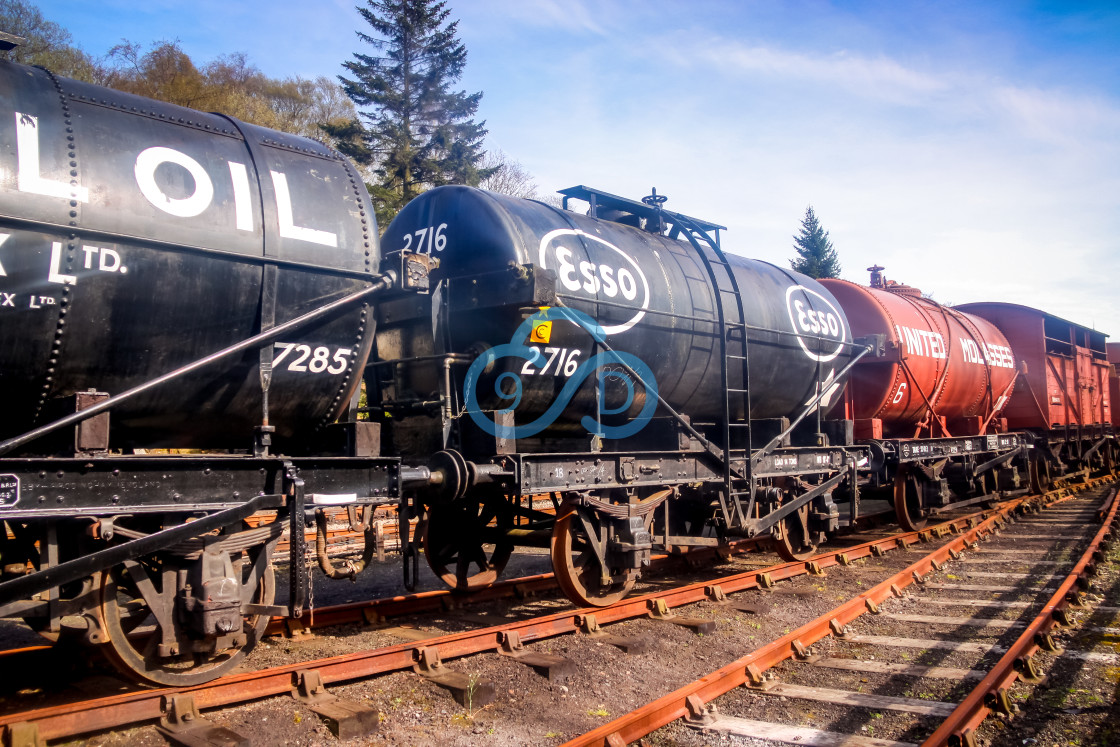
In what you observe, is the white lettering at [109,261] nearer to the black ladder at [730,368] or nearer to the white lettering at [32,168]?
the white lettering at [32,168]

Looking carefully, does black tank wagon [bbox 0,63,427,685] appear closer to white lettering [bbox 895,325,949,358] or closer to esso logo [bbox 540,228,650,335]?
esso logo [bbox 540,228,650,335]

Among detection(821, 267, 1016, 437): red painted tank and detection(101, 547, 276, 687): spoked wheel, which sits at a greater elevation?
detection(821, 267, 1016, 437): red painted tank

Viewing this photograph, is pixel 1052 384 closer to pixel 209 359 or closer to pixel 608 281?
pixel 608 281

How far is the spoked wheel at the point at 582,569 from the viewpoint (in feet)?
23.0

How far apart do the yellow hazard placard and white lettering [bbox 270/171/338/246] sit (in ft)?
6.43

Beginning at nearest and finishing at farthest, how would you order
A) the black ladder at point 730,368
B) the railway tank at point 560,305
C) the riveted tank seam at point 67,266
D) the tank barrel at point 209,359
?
the tank barrel at point 209,359, the riveted tank seam at point 67,266, the railway tank at point 560,305, the black ladder at point 730,368

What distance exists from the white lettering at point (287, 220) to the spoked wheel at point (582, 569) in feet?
10.6

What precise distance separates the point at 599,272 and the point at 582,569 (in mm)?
2712

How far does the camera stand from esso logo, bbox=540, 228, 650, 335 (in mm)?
6922

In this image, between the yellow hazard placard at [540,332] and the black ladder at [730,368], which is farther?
the black ladder at [730,368]

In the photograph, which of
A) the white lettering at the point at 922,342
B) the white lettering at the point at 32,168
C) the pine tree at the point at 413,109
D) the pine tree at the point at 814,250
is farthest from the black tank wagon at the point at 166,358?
the pine tree at the point at 814,250

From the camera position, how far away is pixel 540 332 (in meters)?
6.53

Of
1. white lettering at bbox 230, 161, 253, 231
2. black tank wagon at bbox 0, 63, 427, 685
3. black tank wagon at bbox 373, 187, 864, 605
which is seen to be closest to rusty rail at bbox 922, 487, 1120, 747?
black tank wagon at bbox 373, 187, 864, 605

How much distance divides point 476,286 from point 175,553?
309cm
